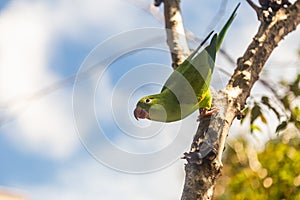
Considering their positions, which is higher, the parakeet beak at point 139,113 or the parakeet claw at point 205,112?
the parakeet claw at point 205,112

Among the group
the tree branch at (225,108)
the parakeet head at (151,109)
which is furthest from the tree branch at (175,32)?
the parakeet head at (151,109)

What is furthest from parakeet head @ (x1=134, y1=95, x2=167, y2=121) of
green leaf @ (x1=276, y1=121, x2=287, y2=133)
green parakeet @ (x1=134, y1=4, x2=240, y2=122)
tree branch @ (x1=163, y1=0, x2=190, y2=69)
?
green leaf @ (x1=276, y1=121, x2=287, y2=133)

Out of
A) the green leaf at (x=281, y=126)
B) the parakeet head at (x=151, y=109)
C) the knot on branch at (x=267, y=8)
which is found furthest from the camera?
the green leaf at (x=281, y=126)

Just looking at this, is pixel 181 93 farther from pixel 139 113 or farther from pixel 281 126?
A: pixel 281 126

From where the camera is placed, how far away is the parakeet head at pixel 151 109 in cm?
63

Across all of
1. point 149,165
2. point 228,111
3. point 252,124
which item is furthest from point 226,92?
point 252,124

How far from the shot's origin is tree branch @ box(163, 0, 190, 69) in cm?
86

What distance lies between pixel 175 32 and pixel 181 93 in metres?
0.29

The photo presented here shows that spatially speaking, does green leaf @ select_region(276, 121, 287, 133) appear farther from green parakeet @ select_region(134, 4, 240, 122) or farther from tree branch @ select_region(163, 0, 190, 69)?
green parakeet @ select_region(134, 4, 240, 122)

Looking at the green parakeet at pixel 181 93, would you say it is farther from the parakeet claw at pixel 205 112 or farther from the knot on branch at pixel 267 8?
the knot on branch at pixel 267 8

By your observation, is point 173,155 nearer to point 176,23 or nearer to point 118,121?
point 118,121

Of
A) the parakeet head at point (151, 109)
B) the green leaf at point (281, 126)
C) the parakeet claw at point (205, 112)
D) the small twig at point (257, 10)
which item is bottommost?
the parakeet head at point (151, 109)

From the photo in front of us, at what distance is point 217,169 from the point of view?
65 cm

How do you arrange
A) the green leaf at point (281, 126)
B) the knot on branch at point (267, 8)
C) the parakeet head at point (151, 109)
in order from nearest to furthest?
the parakeet head at point (151, 109)
the knot on branch at point (267, 8)
the green leaf at point (281, 126)
